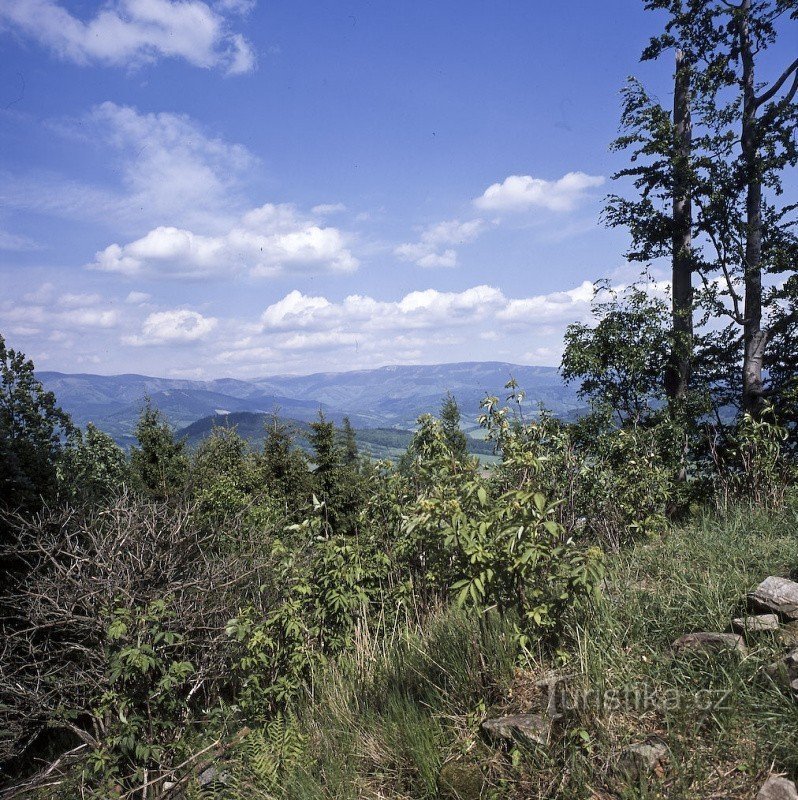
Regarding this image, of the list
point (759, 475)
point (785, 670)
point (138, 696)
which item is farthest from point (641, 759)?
point (759, 475)

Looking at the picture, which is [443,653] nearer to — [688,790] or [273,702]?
[688,790]

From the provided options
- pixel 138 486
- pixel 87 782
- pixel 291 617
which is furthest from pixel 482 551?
pixel 138 486

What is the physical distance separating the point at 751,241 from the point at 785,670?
12.7 m

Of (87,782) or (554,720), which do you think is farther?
(87,782)

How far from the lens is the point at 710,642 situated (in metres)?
2.96

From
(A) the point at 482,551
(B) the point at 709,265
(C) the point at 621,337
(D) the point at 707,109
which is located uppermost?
(D) the point at 707,109

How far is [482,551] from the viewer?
3.27 metres

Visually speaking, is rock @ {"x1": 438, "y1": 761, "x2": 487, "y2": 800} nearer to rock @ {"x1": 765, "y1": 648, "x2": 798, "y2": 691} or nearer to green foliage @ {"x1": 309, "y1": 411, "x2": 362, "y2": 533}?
rock @ {"x1": 765, "y1": 648, "x2": 798, "y2": 691}

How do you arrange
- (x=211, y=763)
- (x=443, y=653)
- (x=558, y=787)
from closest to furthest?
(x=558, y=787) → (x=443, y=653) → (x=211, y=763)

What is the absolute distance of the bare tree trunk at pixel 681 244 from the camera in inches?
475

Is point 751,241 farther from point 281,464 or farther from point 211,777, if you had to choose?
point 281,464

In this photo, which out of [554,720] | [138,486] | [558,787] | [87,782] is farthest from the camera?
[138,486]

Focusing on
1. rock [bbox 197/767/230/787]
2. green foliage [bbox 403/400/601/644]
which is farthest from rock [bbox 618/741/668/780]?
rock [bbox 197/767/230/787]

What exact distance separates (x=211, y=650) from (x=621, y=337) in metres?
10.9
